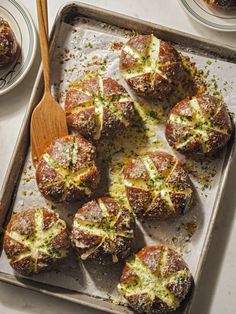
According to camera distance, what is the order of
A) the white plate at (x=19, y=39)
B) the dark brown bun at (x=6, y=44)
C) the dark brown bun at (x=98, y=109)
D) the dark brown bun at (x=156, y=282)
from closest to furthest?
the dark brown bun at (x=156, y=282)
the dark brown bun at (x=98, y=109)
the dark brown bun at (x=6, y=44)
the white plate at (x=19, y=39)

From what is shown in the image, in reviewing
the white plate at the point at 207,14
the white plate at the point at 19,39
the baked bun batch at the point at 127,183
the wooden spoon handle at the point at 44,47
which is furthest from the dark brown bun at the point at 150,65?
the white plate at the point at 19,39

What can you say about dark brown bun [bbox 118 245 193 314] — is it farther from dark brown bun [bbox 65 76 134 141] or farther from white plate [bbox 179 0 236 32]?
white plate [bbox 179 0 236 32]

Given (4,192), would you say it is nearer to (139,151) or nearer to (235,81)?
(139,151)

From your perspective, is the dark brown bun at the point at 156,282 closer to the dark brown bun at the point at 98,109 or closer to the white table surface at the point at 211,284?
the white table surface at the point at 211,284

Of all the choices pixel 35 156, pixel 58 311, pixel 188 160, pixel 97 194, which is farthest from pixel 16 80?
pixel 58 311

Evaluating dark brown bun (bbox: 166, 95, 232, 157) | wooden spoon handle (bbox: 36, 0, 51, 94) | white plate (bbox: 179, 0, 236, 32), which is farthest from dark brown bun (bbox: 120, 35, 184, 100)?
wooden spoon handle (bbox: 36, 0, 51, 94)

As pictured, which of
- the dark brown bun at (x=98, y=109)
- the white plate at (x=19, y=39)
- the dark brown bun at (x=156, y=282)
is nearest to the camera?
the dark brown bun at (x=156, y=282)

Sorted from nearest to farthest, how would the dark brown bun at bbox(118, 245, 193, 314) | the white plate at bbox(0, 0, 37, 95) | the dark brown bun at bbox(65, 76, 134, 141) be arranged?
the dark brown bun at bbox(118, 245, 193, 314) → the dark brown bun at bbox(65, 76, 134, 141) → the white plate at bbox(0, 0, 37, 95)
